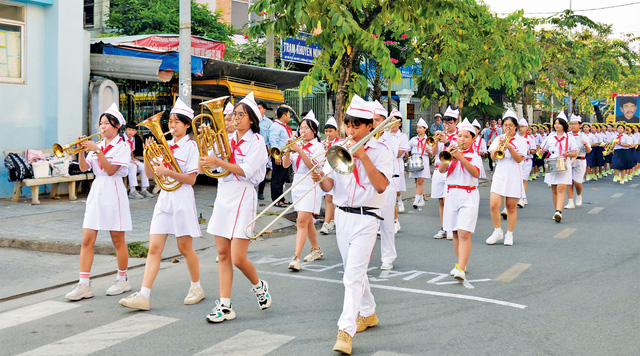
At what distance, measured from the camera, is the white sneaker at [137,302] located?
596cm

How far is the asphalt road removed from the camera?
512 cm

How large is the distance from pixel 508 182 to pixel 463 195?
2.55m

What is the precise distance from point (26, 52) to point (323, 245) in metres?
7.71

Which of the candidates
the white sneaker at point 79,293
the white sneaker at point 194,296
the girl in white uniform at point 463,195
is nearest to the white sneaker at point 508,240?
the girl in white uniform at point 463,195

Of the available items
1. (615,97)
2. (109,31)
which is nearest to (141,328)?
(109,31)

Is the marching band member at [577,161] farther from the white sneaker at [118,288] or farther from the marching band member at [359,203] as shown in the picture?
the white sneaker at [118,288]

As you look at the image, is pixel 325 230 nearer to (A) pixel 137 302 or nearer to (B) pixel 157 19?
(A) pixel 137 302

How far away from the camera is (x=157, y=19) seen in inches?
891

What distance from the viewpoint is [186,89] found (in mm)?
10773

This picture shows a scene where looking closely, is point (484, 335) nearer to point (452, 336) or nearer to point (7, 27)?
point (452, 336)

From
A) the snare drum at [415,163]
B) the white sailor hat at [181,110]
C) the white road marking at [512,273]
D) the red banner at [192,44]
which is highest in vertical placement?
the red banner at [192,44]

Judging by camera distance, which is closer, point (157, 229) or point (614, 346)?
point (614, 346)

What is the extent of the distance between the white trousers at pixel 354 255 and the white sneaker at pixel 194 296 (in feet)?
5.96

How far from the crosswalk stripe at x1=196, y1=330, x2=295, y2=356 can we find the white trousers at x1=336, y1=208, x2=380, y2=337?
0.55 m
